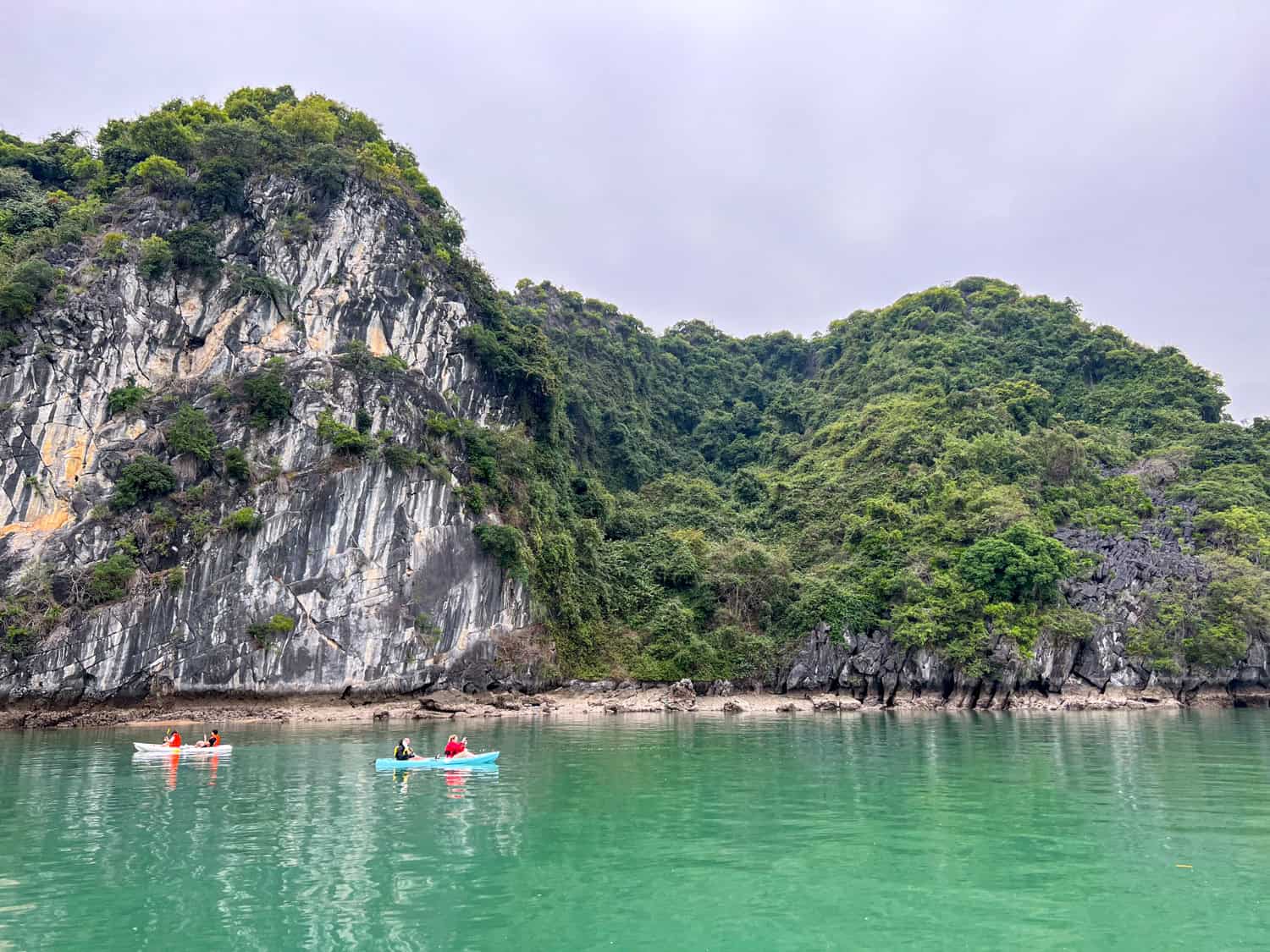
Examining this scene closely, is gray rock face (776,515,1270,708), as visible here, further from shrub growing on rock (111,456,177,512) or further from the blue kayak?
shrub growing on rock (111,456,177,512)

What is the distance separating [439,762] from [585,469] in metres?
48.1

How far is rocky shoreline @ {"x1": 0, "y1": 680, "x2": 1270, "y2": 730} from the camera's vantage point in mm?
35500

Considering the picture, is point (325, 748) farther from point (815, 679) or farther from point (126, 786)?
point (815, 679)

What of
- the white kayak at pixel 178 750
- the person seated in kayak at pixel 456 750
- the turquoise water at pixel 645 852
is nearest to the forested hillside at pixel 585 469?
the white kayak at pixel 178 750

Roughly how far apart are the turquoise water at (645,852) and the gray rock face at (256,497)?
1366 cm

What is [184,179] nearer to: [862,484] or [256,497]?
[256,497]

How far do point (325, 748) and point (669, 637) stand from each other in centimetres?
2762

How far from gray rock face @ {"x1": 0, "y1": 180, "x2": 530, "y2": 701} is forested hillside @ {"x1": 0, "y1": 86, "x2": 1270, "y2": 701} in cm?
32

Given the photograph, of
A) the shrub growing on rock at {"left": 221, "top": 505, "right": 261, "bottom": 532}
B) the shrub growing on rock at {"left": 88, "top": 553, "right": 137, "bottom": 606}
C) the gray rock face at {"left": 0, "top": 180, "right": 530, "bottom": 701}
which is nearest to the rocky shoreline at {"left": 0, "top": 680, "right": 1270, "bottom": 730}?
the gray rock face at {"left": 0, "top": 180, "right": 530, "bottom": 701}

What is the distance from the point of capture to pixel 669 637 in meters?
51.1

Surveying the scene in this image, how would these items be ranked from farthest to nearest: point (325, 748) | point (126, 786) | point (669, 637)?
point (669, 637) < point (325, 748) < point (126, 786)

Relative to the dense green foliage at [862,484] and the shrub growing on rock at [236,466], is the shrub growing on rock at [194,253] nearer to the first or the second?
the shrub growing on rock at [236,466]

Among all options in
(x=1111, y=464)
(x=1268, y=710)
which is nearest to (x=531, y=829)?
(x=1268, y=710)

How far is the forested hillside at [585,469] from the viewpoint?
4122 centimetres
